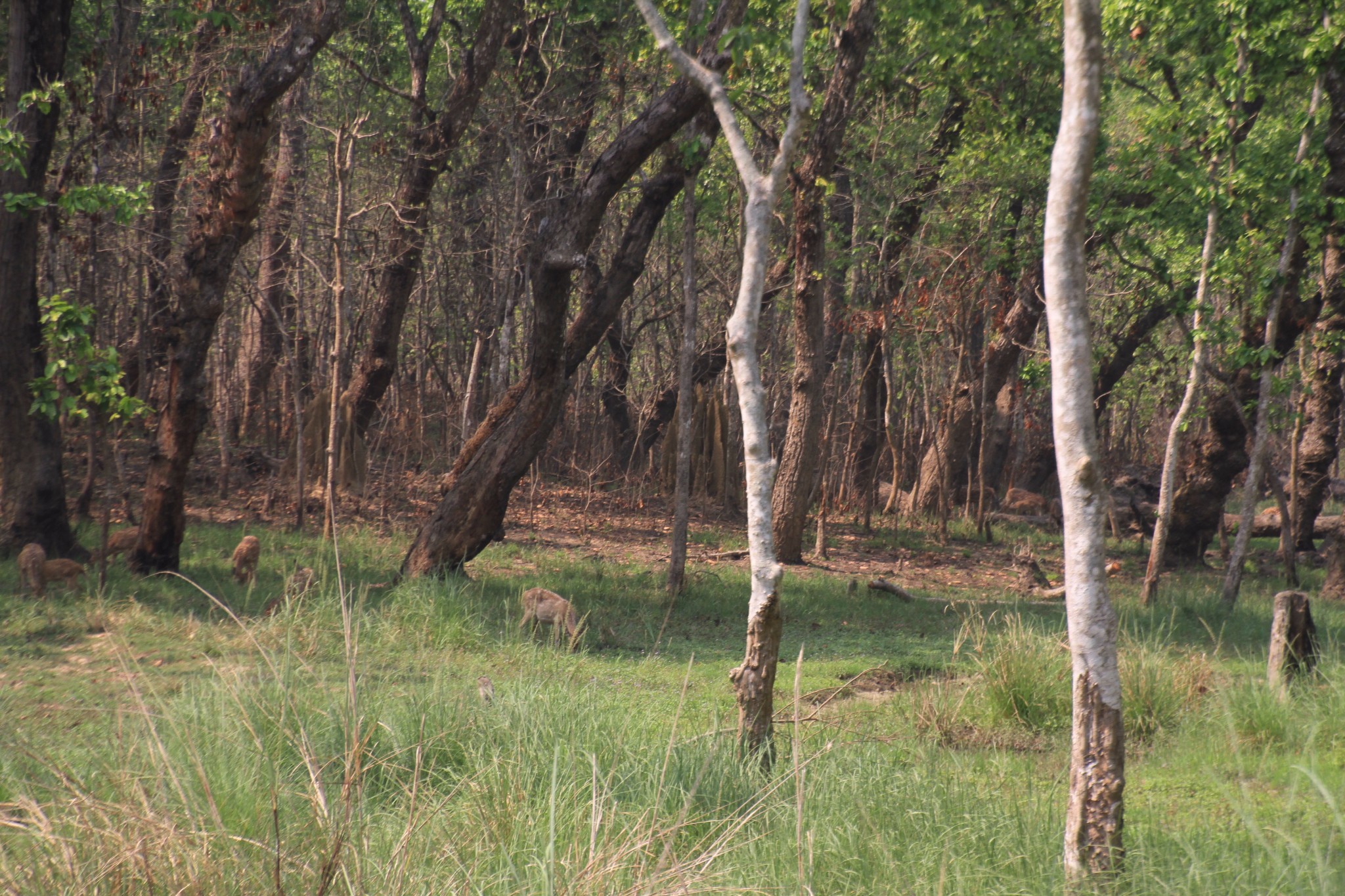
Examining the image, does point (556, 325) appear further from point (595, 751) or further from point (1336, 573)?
point (1336, 573)

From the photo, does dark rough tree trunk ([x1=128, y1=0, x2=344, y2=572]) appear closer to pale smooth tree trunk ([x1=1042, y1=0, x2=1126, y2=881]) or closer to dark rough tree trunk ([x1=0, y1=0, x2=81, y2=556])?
dark rough tree trunk ([x1=0, y1=0, x2=81, y2=556])

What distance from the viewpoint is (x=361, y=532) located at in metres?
12.2

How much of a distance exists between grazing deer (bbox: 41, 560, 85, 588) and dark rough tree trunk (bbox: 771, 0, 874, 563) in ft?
21.7

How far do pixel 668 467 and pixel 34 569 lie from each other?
9.82 metres

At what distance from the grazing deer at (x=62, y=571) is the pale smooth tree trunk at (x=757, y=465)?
6118 mm

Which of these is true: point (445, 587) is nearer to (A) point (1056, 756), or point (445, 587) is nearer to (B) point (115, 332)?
(A) point (1056, 756)

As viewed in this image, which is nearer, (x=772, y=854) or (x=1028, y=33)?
(x=772, y=854)

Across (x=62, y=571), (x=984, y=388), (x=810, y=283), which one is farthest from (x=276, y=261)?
(x=984, y=388)

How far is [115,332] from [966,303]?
37.7 ft

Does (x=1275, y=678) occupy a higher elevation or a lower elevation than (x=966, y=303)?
lower

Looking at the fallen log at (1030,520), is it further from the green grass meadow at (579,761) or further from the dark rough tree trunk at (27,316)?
the dark rough tree trunk at (27,316)

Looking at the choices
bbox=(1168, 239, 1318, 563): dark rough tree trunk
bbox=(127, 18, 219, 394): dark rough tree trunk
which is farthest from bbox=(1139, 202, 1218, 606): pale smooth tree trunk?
bbox=(127, 18, 219, 394): dark rough tree trunk

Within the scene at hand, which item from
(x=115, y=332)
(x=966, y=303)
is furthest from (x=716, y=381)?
(x=115, y=332)

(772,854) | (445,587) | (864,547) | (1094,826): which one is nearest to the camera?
(1094,826)
